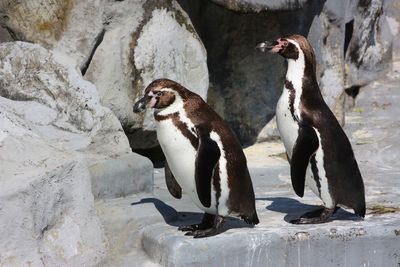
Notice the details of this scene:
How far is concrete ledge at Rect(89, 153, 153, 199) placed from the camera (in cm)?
394

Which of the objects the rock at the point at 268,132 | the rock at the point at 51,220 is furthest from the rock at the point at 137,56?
the rock at the point at 51,220

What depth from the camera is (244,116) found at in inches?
261

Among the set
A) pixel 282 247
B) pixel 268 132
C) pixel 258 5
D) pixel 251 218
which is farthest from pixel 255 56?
pixel 282 247

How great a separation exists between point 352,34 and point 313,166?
5017mm

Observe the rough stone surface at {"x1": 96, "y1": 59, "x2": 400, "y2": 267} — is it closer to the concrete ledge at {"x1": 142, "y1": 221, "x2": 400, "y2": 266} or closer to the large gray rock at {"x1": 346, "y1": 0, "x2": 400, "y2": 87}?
the concrete ledge at {"x1": 142, "y1": 221, "x2": 400, "y2": 266}

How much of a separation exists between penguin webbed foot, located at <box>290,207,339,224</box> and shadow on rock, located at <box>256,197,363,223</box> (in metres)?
0.10

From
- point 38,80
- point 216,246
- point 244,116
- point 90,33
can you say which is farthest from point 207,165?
point 244,116

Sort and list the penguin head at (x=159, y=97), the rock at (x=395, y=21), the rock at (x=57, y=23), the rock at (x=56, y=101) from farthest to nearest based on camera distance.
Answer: the rock at (x=395, y=21) → the rock at (x=57, y=23) → the rock at (x=56, y=101) → the penguin head at (x=159, y=97)

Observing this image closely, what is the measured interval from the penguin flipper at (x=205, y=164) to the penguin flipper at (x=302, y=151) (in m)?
0.49

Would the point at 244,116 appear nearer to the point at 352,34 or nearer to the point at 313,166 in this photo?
the point at 352,34

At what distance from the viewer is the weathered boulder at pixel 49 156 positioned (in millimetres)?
3176

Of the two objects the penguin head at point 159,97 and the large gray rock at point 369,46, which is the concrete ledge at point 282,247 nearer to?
the penguin head at point 159,97

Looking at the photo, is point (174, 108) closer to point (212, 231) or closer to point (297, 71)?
point (212, 231)

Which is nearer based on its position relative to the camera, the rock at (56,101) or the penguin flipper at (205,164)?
the penguin flipper at (205,164)
